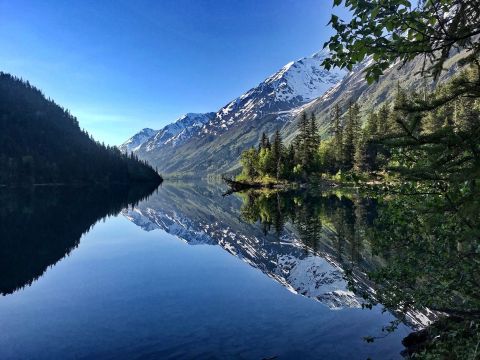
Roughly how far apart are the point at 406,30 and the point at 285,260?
3420cm

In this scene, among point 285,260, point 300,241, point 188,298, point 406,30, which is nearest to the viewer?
point 406,30

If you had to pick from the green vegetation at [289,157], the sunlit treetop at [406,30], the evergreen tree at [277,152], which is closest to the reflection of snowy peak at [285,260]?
the sunlit treetop at [406,30]

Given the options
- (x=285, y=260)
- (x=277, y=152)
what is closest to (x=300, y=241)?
(x=285, y=260)

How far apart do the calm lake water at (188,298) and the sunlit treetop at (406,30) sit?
45.2 ft

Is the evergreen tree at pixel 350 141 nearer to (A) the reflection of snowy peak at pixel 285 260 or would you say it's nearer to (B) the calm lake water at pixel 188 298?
(A) the reflection of snowy peak at pixel 285 260

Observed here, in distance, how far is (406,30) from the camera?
507 centimetres

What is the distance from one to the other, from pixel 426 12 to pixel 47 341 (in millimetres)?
21303

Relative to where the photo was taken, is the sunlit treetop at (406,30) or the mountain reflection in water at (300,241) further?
the mountain reflection in water at (300,241)

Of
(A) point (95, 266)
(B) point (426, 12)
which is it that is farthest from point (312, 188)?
(A) point (95, 266)

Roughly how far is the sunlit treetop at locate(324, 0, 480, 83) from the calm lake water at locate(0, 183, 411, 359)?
1377 centimetres

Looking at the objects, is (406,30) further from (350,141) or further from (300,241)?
(350,141)

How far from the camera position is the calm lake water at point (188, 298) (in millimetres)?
18250

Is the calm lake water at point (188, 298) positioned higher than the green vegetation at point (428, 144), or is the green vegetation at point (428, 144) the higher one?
the green vegetation at point (428, 144)

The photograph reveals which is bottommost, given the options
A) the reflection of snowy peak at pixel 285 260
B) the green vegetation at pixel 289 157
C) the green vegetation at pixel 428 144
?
the reflection of snowy peak at pixel 285 260
